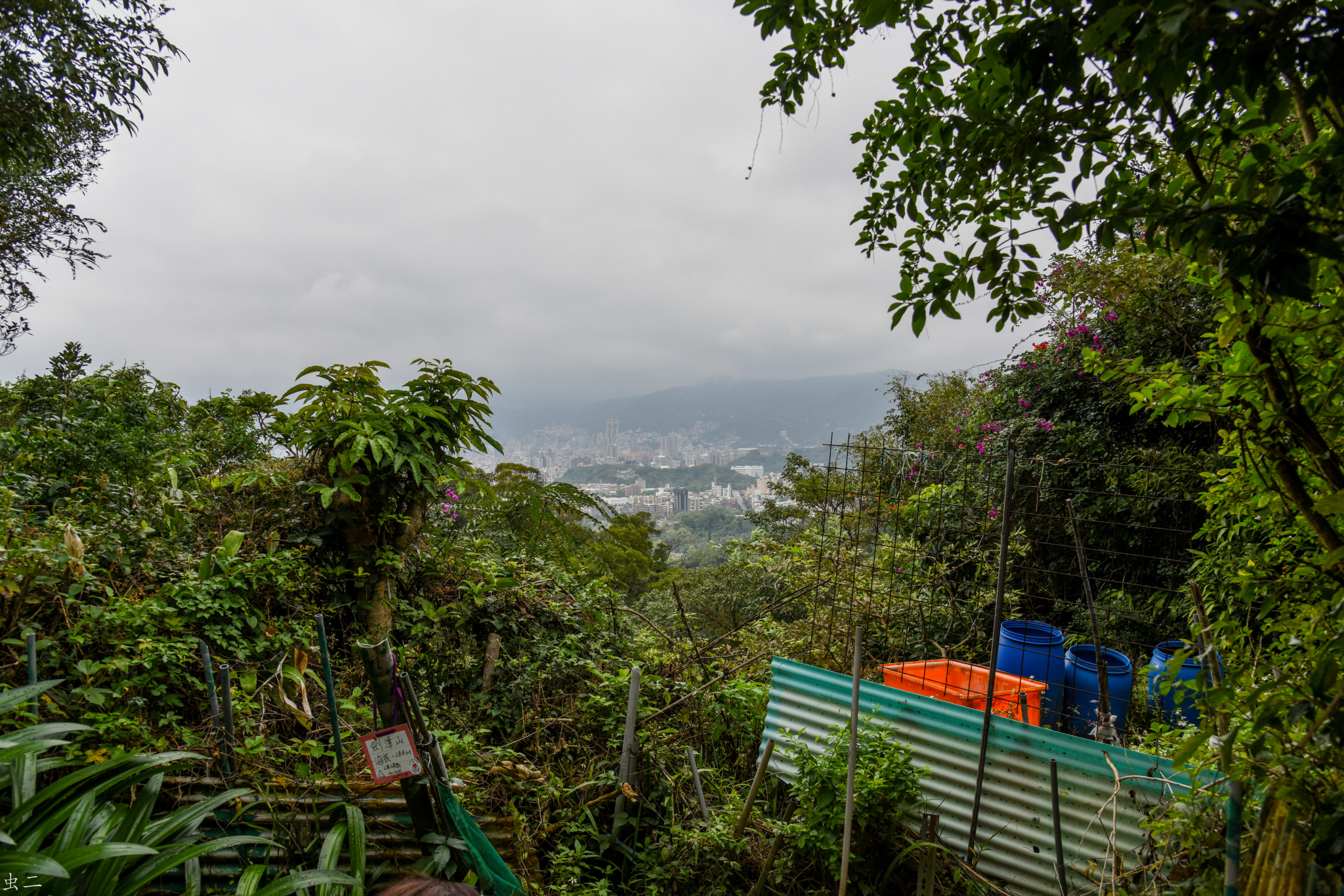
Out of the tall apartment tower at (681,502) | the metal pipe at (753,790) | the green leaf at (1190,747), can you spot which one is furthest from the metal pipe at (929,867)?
the tall apartment tower at (681,502)

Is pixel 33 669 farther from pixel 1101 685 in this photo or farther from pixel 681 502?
pixel 681 502

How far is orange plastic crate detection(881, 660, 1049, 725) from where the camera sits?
2.65 metres

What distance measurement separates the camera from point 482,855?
1.72 metres

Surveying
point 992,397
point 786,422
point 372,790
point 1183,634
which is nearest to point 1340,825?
point 372,790

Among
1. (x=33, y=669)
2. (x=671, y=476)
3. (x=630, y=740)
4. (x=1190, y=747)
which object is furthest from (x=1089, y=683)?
(x=671, y=476)

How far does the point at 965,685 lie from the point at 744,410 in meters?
60.5

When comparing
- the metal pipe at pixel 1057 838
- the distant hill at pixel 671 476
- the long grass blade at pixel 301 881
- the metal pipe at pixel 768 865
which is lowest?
the distant hill at pixel 671 476

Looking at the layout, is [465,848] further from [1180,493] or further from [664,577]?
[664,577]

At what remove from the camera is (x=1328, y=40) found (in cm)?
62

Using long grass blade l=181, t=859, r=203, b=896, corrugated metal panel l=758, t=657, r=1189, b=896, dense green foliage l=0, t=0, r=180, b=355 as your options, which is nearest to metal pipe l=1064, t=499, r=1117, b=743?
corrugated metal panel l=758, t=657, r=1189, b=896

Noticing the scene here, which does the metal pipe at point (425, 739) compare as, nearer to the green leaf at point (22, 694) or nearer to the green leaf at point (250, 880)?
the green leaf at point (250, 880)

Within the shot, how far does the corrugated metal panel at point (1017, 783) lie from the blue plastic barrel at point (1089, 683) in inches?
36.6

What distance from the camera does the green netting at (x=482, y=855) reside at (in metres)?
1.65

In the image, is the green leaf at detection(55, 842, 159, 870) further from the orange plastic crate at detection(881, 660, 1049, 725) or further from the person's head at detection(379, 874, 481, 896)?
the orange plastic crate at detection(881, 660, 1049, 725)
